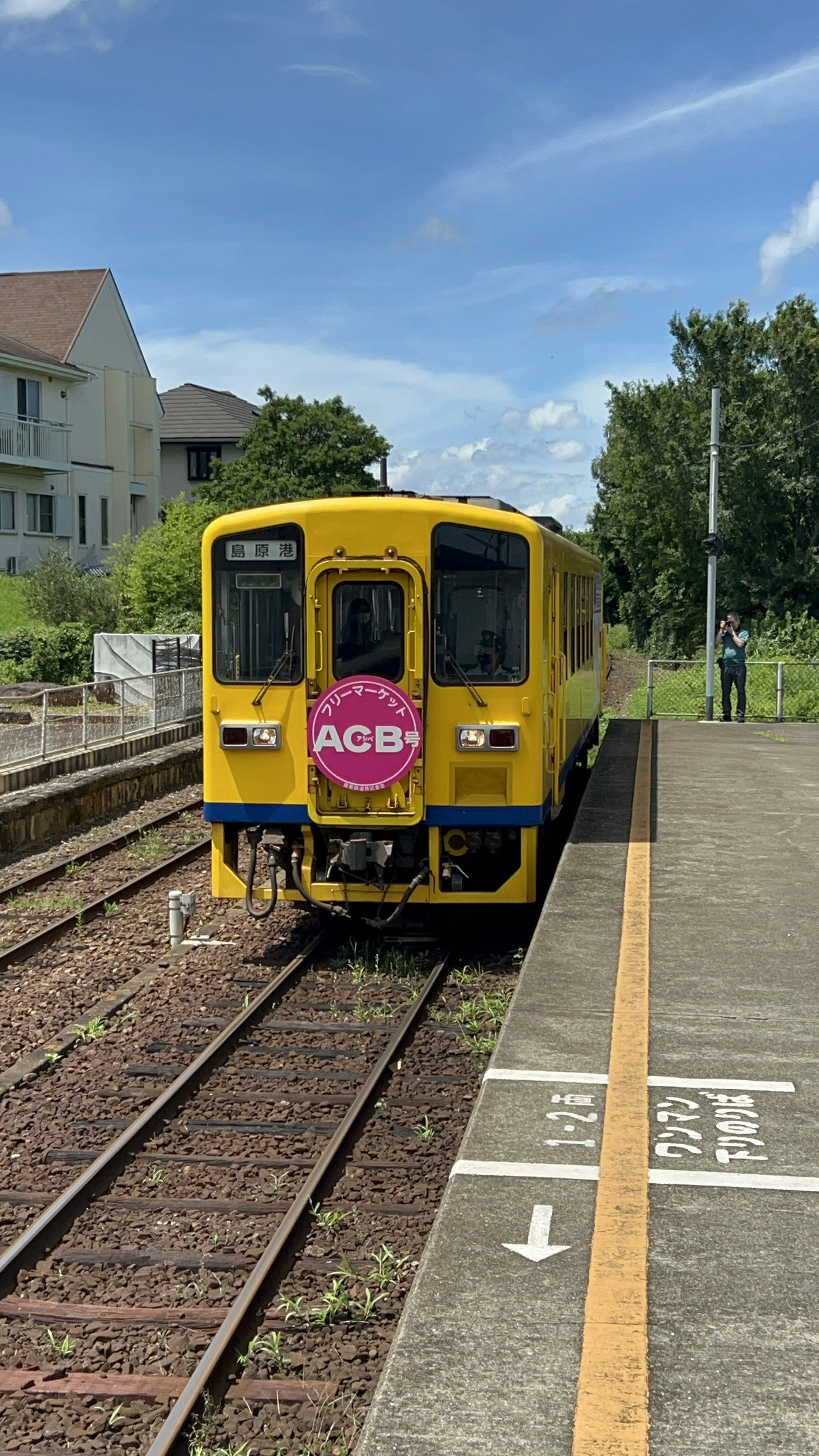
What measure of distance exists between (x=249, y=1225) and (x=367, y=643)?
4.19 meters

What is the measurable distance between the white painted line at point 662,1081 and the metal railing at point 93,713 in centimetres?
1072

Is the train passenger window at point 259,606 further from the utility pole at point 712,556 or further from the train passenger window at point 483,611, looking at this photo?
the utility pole at point 712,556

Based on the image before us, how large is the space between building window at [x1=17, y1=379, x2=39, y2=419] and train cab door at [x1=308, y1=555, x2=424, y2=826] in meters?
29.5

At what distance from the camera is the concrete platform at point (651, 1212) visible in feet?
10.4

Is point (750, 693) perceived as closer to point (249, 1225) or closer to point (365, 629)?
point (365, 629)

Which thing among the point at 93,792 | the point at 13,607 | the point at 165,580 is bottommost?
the point at 93,792

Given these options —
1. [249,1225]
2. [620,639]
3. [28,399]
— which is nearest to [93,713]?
[249,1225]

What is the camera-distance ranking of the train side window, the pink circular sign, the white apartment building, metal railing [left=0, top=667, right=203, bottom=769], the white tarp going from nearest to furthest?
the pink circular sign < the train side window < metal railing [left=0, top=667, right=203, bottom=769] < the white tarp < the white apartment building

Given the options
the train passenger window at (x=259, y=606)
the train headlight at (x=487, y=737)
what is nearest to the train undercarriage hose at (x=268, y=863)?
the train passenger window at (x=259, y=606)

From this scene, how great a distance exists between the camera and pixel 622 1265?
12.6 feet

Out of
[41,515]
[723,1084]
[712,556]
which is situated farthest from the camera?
[41,515]

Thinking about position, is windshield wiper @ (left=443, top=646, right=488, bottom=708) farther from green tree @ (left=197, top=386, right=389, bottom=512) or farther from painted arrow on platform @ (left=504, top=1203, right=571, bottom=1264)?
green tree @ (left=197, top=386, right=389, bottom=512)

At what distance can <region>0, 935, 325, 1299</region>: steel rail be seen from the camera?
17.0 feet

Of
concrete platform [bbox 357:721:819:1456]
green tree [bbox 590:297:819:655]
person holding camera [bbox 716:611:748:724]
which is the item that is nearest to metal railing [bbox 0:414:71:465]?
green tree [bbox 590:297:819:655]
